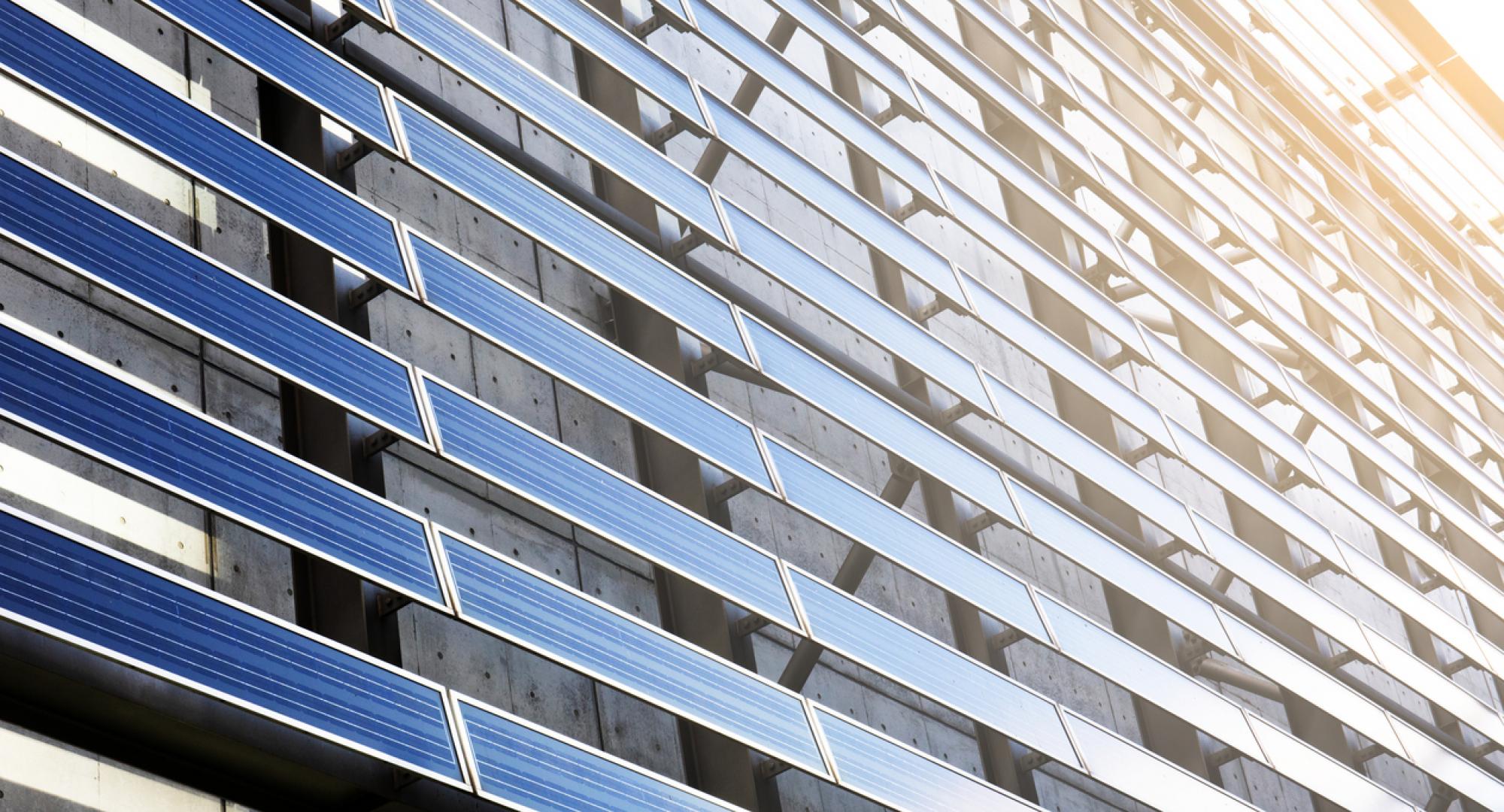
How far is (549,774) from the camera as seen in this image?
21.0 feet

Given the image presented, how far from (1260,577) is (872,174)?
4.77 metres

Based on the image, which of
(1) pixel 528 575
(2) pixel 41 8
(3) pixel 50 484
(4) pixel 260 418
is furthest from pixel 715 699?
(2) pixel 41 8

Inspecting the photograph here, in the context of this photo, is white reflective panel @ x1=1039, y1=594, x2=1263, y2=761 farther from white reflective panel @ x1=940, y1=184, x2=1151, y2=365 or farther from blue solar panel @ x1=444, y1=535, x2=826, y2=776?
blue solar panel @ x1=444, y1=535, x2=826, y2=776

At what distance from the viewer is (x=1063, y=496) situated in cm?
1280

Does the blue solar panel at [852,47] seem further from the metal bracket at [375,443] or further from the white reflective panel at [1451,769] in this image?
the white reflective panel at [1451,769]

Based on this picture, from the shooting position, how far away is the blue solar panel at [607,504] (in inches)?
282

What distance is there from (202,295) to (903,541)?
4.78 metres

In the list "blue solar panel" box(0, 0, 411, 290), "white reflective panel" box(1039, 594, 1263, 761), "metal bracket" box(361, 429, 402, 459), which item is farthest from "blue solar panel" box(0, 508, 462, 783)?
"white reflective panel" box(1039, 594, 1263, 761)

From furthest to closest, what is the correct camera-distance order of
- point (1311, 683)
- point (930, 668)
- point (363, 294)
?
point (1311, 683)
point (930, 668)
point (363, 294)

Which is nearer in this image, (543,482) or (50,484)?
(50,484)

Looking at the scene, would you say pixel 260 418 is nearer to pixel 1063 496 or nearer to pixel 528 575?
pixel 528 575

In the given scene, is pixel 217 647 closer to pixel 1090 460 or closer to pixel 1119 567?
pixel 1119 567

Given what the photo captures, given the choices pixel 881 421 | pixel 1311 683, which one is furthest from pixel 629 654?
pixel 1311 683

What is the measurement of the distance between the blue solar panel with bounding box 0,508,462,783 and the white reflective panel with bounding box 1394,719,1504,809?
10.7 metres
